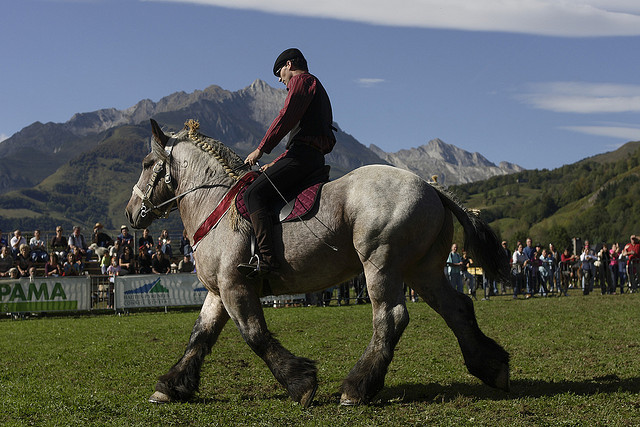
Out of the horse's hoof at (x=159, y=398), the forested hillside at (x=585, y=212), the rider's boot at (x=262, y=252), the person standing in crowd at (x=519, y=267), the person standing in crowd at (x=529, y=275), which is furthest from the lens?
the forested hillside at (x=585, y=212)

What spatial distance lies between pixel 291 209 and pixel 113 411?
103 inches

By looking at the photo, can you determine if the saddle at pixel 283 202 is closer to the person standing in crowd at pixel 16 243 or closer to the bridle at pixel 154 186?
the bridle at pixel 154 186

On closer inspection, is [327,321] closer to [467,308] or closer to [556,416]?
[467,308]

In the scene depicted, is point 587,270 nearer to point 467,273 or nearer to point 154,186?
point 467,273

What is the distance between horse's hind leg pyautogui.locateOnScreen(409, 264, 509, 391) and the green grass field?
222mm

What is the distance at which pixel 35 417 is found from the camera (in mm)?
6574

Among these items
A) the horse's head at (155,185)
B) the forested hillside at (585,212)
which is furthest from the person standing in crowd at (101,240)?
the forested hillside at (585,212)

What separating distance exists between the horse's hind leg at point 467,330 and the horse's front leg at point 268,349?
1423 mm

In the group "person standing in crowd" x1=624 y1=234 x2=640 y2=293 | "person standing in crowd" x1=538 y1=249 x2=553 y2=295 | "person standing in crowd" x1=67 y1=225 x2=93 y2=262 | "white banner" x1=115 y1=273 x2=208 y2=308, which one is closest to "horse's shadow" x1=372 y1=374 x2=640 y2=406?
"white banner" x1=115 y1=273 x2=208 y2=308

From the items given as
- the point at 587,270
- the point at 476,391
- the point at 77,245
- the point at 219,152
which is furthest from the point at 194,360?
the point at 587,270

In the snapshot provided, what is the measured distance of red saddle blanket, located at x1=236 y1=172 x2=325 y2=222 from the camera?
6973mm

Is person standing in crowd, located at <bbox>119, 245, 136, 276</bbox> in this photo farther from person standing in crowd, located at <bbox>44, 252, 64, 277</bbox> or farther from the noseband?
the noseband

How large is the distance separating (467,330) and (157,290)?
1678 centimetres

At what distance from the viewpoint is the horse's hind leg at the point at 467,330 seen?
7.00 meters
